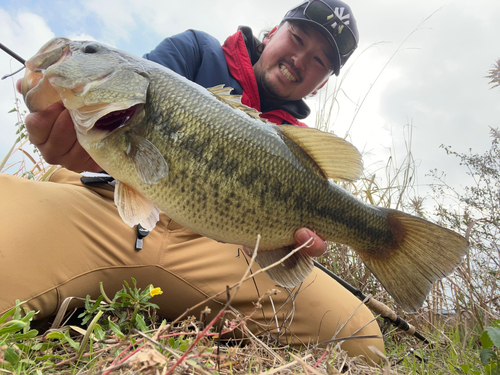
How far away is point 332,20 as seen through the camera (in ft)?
11.0

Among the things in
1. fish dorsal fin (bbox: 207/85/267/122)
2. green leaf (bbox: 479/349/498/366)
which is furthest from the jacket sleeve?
green leaf (bbox: 479/349/498/366)

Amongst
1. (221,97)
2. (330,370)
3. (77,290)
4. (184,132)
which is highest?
(221,97)

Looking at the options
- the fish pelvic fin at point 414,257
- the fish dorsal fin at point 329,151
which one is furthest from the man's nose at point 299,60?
the fish pelvic fin at point 414,257

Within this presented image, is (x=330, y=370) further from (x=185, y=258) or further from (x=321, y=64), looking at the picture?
(x=321, y=64)

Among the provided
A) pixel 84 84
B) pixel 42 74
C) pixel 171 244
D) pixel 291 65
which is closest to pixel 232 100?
pixel 84 84

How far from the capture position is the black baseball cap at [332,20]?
329 centimetres

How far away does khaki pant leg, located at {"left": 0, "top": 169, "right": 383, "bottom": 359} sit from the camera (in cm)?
162

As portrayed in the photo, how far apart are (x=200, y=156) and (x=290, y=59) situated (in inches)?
92.2

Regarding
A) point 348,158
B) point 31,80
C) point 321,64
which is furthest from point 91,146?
point 321,64

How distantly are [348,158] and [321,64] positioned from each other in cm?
209

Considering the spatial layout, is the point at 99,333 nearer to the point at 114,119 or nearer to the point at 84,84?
the point at 114,119

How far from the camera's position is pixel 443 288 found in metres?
2.77

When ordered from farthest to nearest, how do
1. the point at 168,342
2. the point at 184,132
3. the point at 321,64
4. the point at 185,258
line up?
the point at 321,64
the point at 185,258
the point at 184,132
the point at 168,342

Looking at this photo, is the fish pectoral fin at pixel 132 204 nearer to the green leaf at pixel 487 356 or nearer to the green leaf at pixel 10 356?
the green leaf at pixel 10 356
